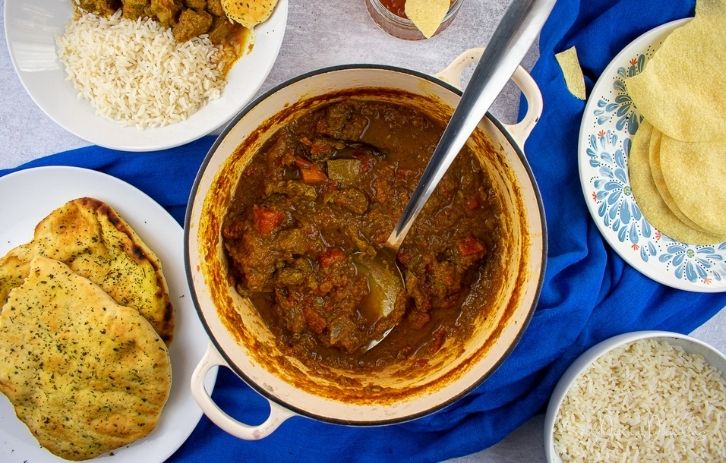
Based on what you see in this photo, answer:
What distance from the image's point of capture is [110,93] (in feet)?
7.41

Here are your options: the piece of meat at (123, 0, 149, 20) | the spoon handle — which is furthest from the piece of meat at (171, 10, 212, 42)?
the spoon handle

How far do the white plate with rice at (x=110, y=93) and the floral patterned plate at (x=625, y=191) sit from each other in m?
1.15

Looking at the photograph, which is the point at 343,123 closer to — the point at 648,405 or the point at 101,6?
the point at 101,6

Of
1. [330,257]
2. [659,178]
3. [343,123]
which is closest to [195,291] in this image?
[330,257]

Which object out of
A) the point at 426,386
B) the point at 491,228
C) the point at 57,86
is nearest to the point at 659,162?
the point at 491,228

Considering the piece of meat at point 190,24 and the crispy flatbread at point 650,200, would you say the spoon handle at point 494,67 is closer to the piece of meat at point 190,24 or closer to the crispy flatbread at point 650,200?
the crispy flatbread at point 650,200

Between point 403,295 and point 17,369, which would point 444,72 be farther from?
point 17,369

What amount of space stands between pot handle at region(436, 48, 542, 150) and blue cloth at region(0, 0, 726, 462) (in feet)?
1.59

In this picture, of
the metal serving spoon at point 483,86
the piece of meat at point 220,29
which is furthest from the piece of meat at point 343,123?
the piece of meat at point 220,29

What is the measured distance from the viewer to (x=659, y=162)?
92.0 inches

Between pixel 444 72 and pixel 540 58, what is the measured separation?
2.12 ft

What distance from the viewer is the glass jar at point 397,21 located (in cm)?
235

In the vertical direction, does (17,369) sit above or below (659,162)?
below

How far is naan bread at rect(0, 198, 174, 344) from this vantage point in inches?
90.0
